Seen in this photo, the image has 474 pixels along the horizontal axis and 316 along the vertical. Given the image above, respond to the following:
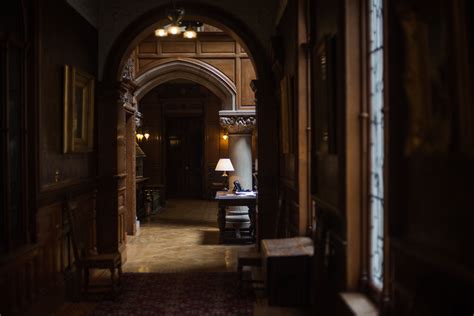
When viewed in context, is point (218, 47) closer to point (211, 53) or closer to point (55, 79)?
point (211, 53)

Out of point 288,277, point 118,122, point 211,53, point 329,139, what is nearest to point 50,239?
point 118,122

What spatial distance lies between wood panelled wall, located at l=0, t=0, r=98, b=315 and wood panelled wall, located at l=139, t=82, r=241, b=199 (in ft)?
41.3

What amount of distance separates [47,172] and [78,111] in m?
1.30

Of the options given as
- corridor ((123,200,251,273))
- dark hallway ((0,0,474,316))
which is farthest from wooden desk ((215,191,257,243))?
corridor ((123,200,251,273))

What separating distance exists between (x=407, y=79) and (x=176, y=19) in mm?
4712

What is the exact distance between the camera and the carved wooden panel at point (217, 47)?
11.8m

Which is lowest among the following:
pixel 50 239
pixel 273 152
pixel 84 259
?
pixel 84 259

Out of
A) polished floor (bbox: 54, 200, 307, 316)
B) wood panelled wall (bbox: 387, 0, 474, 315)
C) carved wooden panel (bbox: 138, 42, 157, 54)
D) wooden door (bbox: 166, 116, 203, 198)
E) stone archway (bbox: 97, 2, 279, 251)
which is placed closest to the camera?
wood panelled wall (bbox: 387, 0, 474, 315)

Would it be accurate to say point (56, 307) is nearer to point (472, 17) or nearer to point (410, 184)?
point (410, 184)

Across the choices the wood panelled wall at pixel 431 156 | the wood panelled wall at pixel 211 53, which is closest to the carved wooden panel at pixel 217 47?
the wood panelled wall at pixel 211 53

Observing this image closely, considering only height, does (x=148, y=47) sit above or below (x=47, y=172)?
above

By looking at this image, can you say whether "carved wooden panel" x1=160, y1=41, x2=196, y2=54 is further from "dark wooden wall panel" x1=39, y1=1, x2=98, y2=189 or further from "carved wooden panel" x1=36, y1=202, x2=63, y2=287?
"carved wooden panel" x1=36, y1=202, x2=63, y2=287

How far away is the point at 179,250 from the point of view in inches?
366

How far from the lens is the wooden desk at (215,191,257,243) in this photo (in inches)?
391
